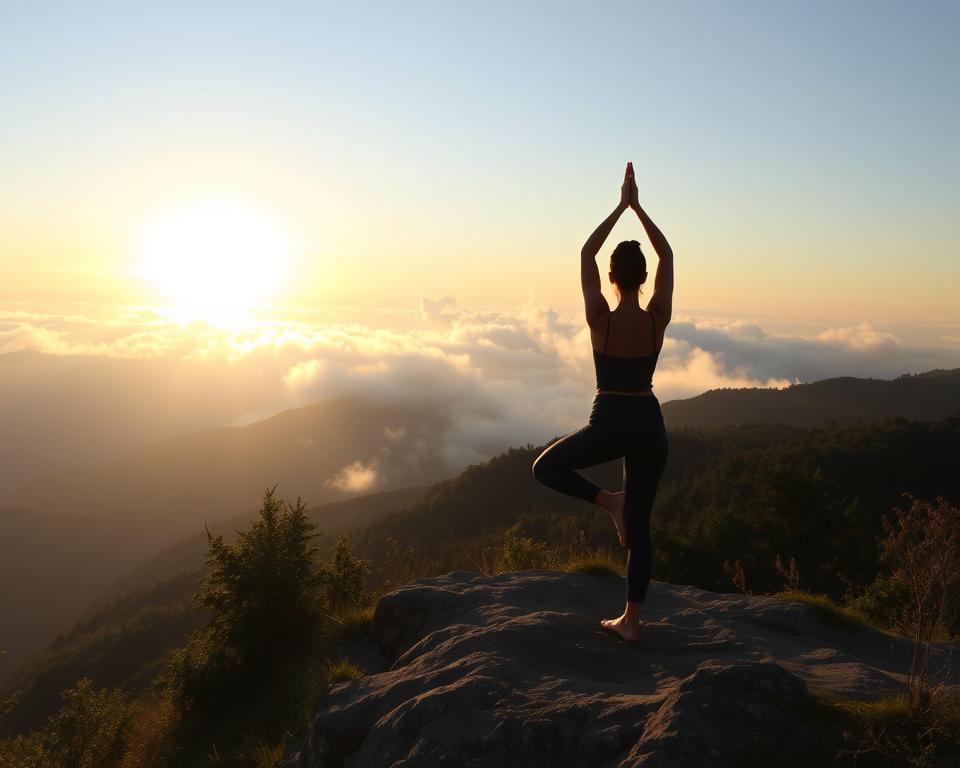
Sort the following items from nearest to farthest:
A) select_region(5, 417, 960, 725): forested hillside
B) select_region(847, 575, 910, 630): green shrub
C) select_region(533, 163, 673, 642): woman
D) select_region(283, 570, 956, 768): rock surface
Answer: select_region(283, 570, 956, 768): rock surface, select_region(533, 163, 673, 642): woman, select_region(847, 575, 910, 630): green shrub, select_region(5, 417, 960, 725): forested hillside

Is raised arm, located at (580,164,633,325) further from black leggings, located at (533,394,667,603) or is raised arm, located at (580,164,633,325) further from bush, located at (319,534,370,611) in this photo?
bush, located at (319,534,370,611)

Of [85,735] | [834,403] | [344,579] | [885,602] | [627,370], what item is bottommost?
[85,735]

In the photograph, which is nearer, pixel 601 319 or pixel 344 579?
pixel 601 319

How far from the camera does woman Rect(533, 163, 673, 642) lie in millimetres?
4367

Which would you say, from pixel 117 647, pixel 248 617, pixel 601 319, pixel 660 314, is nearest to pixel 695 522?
pixel 248 617

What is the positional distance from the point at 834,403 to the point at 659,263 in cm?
19773

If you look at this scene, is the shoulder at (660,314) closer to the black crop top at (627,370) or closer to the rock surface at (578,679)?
the black crop top at (627,370)

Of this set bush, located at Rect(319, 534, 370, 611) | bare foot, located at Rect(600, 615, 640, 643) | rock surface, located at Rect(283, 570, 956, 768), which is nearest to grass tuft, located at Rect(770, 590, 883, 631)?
rock surface, located at Rect(283, 570, 956, 768)

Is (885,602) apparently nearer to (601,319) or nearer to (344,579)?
(344,579)

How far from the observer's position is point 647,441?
4367mm

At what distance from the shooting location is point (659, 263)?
182 inches

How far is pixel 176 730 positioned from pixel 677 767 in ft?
22.6

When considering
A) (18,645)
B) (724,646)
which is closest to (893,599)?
(724,646)

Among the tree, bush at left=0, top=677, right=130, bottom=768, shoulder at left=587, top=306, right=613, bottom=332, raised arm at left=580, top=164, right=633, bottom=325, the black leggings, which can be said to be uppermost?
raised arm at left=580, top=164, right=633, bottom=325
